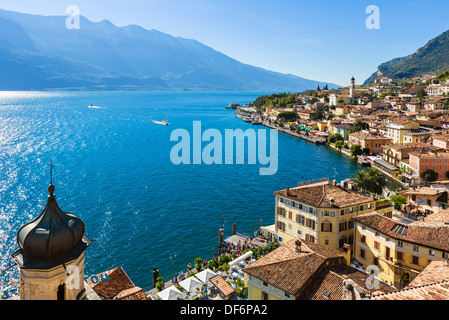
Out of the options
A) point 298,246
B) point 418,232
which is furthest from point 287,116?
point 298,246

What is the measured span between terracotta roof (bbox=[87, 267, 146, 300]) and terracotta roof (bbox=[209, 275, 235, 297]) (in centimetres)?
652

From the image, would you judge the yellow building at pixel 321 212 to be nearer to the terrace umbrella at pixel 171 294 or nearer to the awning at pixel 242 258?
the awning at pixel 242 258

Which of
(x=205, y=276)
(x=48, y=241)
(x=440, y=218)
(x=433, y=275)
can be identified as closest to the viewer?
(x=48, y=241)

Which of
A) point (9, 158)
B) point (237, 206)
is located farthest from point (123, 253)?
point (9, 158)

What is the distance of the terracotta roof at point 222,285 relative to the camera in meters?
23.1

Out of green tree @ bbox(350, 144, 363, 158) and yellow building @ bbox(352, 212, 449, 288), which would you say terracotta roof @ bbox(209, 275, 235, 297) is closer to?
yellow building @ bbox(352, 212, 449, 288)

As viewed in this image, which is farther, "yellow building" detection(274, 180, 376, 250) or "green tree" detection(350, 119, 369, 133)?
"green tree" detection(350, 119, 369, 133)

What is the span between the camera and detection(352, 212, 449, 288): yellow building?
846 inches

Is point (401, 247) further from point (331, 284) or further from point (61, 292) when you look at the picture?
point (61, 292)

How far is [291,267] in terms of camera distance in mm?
17781

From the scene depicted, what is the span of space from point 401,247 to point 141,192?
38.3m

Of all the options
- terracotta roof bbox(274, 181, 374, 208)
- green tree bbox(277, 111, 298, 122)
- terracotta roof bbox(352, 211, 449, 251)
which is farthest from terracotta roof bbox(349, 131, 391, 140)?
terracotta roof bbox(352, 211, 449, 251)

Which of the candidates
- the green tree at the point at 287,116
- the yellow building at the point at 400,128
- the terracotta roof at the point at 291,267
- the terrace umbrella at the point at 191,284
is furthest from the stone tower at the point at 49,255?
the green tree at the point at 287,116

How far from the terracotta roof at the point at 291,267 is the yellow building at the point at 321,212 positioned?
7.93m
